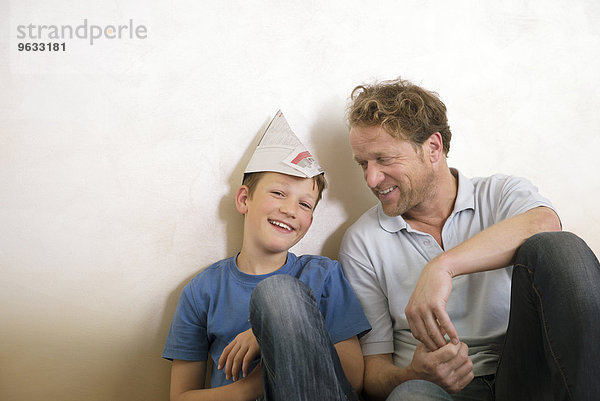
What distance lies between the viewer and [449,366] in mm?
901

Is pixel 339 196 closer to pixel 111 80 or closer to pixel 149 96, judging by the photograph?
pixel 149 96

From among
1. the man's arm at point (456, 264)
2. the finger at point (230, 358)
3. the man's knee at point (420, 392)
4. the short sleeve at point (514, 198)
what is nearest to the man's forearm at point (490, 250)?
the man's arm at point (456, 264)

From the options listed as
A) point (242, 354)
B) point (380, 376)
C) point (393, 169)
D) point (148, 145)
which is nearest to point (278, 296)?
point (242, 354)

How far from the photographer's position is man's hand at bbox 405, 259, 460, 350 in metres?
0.89

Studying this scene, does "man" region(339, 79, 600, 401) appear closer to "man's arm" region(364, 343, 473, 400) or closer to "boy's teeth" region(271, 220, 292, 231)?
"man's arm" region(364, 343, 473, 400)

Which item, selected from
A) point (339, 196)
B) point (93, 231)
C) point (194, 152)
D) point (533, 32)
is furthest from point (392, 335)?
point (533, 32)

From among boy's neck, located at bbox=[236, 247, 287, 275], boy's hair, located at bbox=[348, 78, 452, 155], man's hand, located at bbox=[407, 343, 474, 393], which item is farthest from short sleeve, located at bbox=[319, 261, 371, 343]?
boy's hair, located at bbox=[348, 78, 452, 155]

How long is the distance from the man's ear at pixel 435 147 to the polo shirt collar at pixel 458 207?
0.29 feet

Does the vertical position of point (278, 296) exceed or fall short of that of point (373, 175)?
it falls short

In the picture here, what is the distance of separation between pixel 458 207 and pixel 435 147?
18 centimetres

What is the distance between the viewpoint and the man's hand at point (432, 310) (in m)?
0.89

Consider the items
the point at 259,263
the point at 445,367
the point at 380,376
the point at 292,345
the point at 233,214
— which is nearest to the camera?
the point at 292,345

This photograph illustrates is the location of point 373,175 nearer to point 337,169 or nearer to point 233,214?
point 337,169

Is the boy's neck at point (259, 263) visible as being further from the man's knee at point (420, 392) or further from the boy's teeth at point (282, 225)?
the man's knee at point (420, 392)
